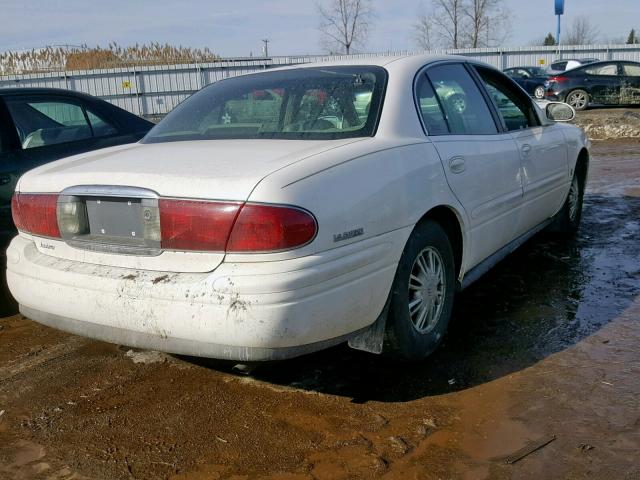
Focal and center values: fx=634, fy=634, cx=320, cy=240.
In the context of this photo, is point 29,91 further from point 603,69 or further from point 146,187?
point 603,69

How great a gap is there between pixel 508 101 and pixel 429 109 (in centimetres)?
137

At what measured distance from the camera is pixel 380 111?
3.03 meters

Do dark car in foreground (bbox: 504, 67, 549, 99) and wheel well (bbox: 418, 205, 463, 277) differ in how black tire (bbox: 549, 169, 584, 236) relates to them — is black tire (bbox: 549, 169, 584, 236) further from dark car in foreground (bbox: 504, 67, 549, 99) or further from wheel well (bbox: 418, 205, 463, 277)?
dark car in foreground (bbox: 504, 67, 549, 99)

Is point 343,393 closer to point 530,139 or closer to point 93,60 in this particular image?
point 530,139

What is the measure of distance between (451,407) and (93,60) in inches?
1095

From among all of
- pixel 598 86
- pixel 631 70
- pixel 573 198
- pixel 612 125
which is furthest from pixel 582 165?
pixel 631 70

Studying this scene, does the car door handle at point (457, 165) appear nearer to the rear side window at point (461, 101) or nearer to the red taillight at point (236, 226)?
the rear side window at point (461, 101)

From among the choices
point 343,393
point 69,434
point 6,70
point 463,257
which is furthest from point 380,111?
point 6,70

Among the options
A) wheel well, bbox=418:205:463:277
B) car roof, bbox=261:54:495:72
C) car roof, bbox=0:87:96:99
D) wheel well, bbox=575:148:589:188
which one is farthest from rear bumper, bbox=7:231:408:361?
wheel well, bbox=575:148:589:188

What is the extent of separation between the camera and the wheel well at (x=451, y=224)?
124 inches

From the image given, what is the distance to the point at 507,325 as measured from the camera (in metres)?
3.70

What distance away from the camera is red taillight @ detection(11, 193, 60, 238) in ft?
9.29

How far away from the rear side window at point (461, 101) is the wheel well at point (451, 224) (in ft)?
1.63

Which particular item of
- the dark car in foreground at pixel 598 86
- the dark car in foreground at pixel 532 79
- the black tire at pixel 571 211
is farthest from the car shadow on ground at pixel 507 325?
the dark car in foreground at pixel 532 79
